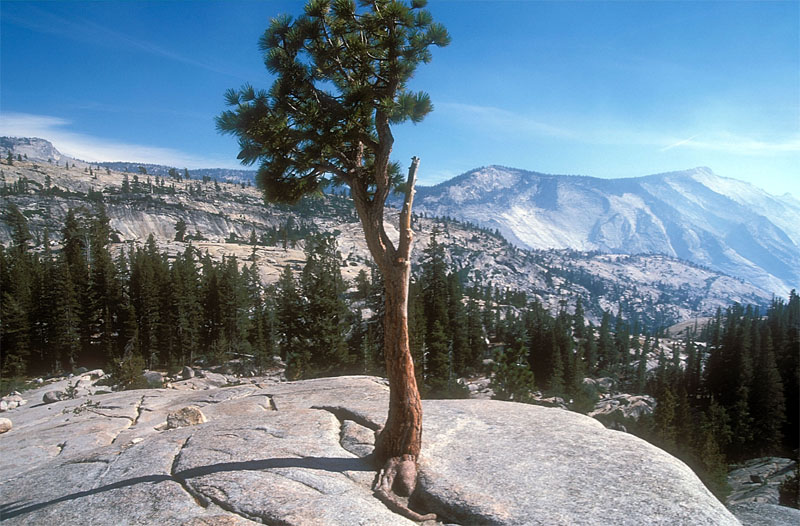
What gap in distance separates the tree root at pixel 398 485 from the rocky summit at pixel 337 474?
0.67ft

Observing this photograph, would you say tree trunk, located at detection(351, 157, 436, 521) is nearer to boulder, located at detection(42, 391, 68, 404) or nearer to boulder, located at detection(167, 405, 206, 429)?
boulder, located at detection(167, 405, 206, 429)

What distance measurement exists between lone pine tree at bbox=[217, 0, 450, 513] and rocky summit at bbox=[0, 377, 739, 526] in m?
1.22

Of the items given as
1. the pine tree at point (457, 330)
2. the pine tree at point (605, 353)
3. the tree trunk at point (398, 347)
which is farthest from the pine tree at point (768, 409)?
the tree trunk at point (398, 347)

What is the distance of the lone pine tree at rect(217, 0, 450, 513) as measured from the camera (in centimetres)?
926

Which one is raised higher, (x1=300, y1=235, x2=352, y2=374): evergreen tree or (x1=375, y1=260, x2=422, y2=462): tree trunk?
(x1=375, y1=260, x2=422, y2=462): tree trunk

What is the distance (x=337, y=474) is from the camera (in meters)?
9.22

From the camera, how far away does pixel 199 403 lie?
60.9 ft

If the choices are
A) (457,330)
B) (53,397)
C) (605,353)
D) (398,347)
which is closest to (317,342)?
(53,397)

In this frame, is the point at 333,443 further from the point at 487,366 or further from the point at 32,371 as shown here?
the point at 487,366

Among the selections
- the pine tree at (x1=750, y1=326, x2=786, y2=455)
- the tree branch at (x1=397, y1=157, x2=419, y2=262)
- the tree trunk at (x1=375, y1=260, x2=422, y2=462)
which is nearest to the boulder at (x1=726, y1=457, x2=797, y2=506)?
the pine tree at (x1=750, y1=326, x2=786, y2=455)

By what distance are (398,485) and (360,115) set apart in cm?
805

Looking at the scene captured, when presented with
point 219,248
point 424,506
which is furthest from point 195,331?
point 219,248

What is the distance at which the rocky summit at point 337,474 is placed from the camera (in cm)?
770

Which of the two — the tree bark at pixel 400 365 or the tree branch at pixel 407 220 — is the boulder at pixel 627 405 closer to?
the tree bark at pixel 400 365
